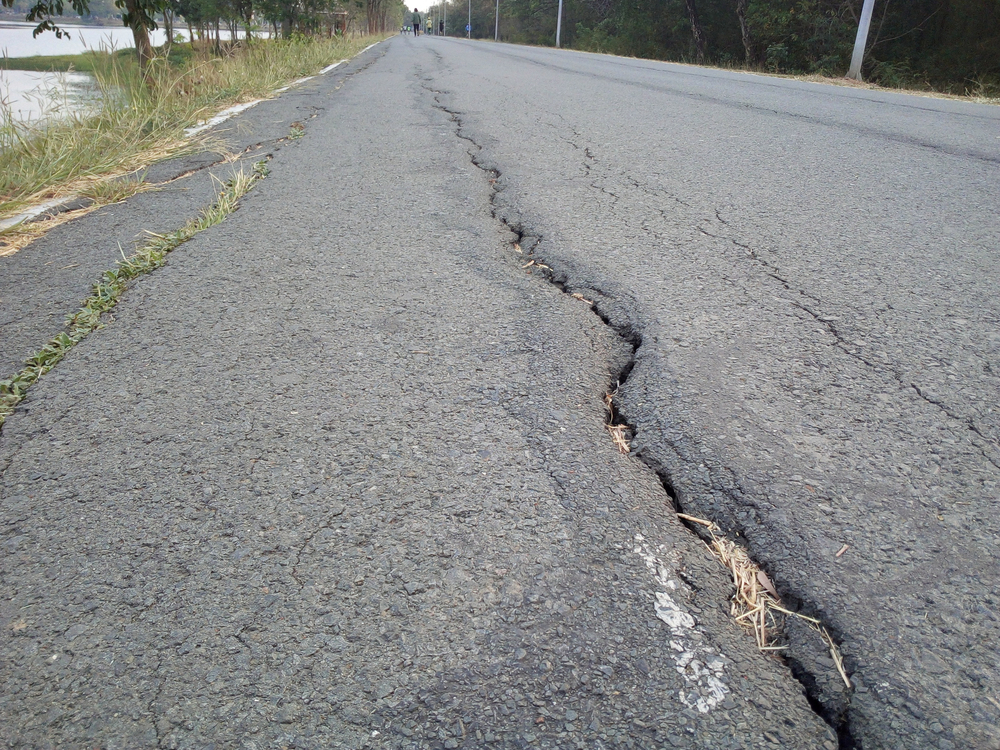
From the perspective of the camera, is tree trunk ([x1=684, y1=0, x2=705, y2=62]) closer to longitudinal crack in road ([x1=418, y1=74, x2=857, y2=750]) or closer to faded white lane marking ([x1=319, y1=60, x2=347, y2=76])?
faded white lane marking ([x1=319, y1=60, x2=347, y2=76])

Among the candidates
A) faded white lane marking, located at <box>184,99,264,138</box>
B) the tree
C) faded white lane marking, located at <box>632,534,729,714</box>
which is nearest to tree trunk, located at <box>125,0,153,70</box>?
the tree

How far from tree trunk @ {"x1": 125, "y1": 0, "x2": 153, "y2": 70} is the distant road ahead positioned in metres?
4.22

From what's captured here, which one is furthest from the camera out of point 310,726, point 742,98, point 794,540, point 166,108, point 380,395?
point 742,98

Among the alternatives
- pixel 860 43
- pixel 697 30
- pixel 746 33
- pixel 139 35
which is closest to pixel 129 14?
pixel 139 35

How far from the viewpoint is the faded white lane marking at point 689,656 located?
3.48 ft

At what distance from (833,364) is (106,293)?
2597 millimetres

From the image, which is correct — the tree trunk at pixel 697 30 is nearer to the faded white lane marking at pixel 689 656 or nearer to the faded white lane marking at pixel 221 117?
the faded white lane marking at pixel 221 117

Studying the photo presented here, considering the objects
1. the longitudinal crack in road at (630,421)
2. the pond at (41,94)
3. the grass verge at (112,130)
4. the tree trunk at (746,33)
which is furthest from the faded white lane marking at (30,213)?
the tree trunk at (746,33)

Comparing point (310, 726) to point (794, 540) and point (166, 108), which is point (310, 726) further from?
point (166, 108)

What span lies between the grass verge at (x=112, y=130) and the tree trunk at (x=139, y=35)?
15cm

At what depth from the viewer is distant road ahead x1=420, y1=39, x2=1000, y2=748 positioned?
1182 mm

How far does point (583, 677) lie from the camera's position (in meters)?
1.09

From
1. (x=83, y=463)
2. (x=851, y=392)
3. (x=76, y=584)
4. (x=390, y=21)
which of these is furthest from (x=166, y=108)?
(x=390, y=21)

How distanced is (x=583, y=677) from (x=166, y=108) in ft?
20.6
